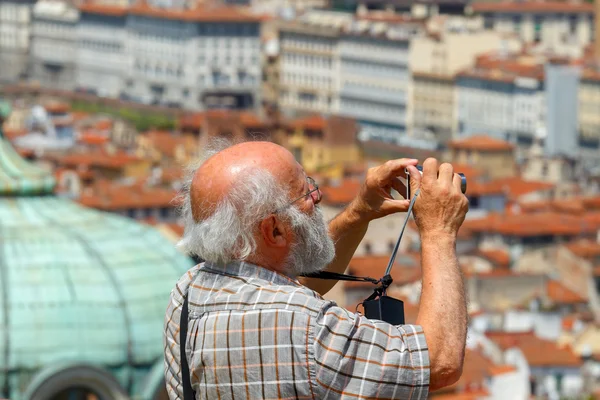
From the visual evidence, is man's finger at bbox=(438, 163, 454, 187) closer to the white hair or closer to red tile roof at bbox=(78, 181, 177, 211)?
the white hair

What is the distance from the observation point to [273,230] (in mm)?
2471

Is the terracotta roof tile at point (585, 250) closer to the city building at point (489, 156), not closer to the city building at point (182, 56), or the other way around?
the city building at point (489, 156)

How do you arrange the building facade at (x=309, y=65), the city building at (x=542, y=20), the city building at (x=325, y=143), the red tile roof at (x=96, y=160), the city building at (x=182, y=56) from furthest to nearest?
1. the city building at (x=182, y=56)
2. the city building at (x=542, y=20)
3. the building facade at (x=309, y=65)
4. the city building at (x=325, y=143)
5. the red tile roof at (x=96, y=160)

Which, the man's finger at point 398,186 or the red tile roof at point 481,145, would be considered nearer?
the man's finger at point 398,186

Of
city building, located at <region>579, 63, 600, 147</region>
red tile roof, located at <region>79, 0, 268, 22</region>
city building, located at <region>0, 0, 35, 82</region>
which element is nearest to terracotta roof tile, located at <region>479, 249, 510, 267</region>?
city building, located at <region>579, 63, 600, 147</region>

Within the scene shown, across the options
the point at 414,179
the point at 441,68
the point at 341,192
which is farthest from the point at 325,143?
the point at 414,179

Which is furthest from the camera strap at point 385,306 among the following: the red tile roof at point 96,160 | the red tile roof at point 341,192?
the red tile roof at point 96,160

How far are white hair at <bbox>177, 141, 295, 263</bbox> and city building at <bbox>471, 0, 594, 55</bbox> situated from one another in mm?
55439

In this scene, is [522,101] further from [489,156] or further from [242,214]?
[242,214]

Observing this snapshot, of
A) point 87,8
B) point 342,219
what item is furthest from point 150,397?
point 87,8

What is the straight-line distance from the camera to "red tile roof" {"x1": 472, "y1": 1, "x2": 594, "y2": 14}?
189 feet

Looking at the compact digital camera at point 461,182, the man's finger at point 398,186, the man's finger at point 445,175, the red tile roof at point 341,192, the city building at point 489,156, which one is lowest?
the city building at point 489,156

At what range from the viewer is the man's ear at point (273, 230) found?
247 centimetres

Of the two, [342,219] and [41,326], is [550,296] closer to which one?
[41,326]
